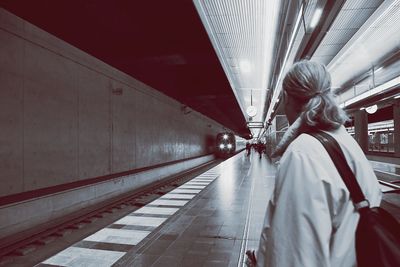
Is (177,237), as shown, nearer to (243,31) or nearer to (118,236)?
(118,236)

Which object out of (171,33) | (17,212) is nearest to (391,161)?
(171,33)

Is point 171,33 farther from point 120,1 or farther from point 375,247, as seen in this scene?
point 375,247

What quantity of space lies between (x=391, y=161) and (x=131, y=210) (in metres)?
16.9

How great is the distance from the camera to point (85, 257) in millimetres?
4867

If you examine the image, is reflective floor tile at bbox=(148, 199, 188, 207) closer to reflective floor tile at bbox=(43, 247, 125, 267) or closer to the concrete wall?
the concrete wall

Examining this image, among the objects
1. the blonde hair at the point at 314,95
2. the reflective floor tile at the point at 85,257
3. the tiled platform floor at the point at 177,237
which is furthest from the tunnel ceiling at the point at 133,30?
the blonde hair at the point at 314,95

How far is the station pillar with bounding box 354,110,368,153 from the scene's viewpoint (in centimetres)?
2016

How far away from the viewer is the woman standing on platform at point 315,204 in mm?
1150

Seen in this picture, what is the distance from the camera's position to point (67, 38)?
359 inches

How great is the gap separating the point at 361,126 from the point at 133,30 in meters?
17.5

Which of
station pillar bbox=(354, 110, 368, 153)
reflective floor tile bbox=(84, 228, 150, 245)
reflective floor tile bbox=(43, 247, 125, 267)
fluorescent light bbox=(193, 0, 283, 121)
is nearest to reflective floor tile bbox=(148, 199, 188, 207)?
reflective floor tile bbox=(84, 228, 150, 245)

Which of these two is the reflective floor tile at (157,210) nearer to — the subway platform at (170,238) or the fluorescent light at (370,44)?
the subway platform at (170,238)

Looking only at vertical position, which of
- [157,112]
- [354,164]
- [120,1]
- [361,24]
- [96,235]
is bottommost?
[96,235]

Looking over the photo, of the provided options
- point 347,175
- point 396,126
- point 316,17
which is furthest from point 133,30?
point 396,126
